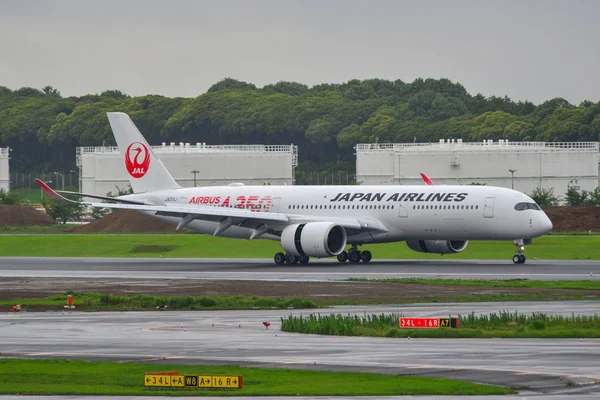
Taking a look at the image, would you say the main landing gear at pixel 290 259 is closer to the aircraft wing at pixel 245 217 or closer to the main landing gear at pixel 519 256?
the aircraft wing at pixel 245 217

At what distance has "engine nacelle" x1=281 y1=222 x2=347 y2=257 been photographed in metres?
65.5

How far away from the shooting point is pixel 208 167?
5472 inches

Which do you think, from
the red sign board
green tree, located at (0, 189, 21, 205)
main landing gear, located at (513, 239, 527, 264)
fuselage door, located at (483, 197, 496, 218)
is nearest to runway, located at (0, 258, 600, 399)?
the red sign board

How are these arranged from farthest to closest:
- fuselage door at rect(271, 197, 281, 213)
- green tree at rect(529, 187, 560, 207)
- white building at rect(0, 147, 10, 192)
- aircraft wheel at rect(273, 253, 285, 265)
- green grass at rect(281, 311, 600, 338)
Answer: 1. white building at rect(0, 147, 10, 192)
2. green tree at rect(529, 187, 560, 207)
3. fuselage door at rect(271, 197, 281, 213)
4. aircraft wheel at rect(273, 253, 285, 265)
5. green grass at rect(281, 311, 600, 338)

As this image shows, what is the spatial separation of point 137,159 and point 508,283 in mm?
35020

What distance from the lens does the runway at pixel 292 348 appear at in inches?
947

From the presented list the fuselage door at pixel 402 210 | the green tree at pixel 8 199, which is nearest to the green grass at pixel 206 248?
the fuselage door at pixel 402 210

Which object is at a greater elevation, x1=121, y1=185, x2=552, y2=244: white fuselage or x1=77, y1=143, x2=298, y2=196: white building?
x1=77, y1=143, x2=298, y2=196: white building

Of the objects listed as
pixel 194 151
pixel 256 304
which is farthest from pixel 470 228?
pixel 194 151

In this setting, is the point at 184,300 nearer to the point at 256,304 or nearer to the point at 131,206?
the point at 256,304

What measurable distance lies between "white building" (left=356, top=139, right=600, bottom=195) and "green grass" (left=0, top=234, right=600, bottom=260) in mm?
50008

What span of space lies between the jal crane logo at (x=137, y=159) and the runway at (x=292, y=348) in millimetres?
39782

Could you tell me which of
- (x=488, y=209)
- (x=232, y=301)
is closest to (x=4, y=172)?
(x=488, y=209)

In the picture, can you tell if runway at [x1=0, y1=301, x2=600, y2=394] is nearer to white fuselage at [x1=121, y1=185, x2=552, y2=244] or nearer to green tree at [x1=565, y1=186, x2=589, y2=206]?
white fuselage at [x1=121, y1=185, x2=552, y2=244]
